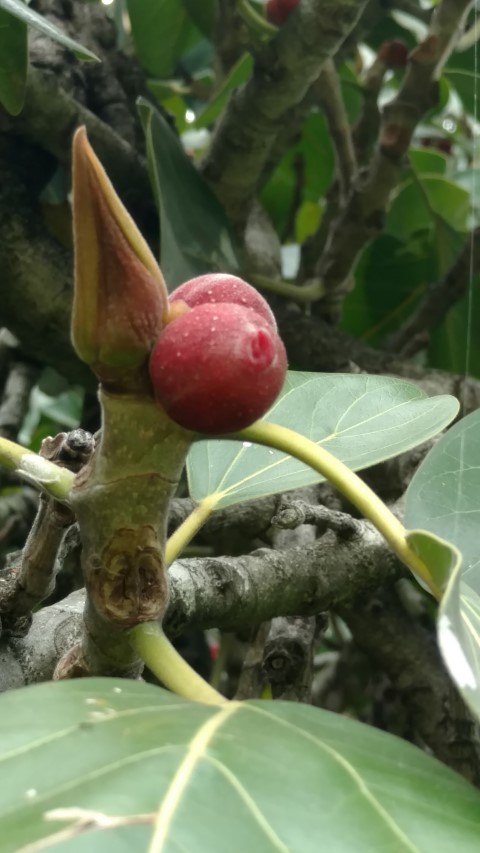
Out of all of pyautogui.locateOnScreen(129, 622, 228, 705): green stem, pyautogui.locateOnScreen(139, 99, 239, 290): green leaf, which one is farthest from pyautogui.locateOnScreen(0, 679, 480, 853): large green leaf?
pyautogui.locateOnScreen(139, 99, 239, 290): green leaf

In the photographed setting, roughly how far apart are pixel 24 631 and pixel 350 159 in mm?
748

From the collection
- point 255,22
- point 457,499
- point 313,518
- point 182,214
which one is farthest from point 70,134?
point 457,499

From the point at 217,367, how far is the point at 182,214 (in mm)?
586

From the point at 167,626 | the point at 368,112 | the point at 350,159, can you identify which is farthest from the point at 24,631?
the point at 368,112

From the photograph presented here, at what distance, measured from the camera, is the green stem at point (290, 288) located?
993mm

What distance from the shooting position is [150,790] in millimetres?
213

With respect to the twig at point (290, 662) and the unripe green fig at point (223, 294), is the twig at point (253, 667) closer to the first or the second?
the twig at point (290, 662)

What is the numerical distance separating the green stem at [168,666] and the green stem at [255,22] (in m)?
0.78

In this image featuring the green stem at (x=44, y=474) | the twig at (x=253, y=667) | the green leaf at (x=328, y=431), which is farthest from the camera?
the twig at (x=253, y=667)

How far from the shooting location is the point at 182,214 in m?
0.82

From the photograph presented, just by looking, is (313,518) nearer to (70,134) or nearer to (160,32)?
(70,134)

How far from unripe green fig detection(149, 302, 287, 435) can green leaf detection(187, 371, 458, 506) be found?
0.16 meters

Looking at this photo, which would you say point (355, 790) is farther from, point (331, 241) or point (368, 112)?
point (368, 112)

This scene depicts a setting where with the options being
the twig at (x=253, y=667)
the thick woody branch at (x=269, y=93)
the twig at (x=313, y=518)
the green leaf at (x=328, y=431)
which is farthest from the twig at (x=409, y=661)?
the thick woody branch at (x=269, y=93)
